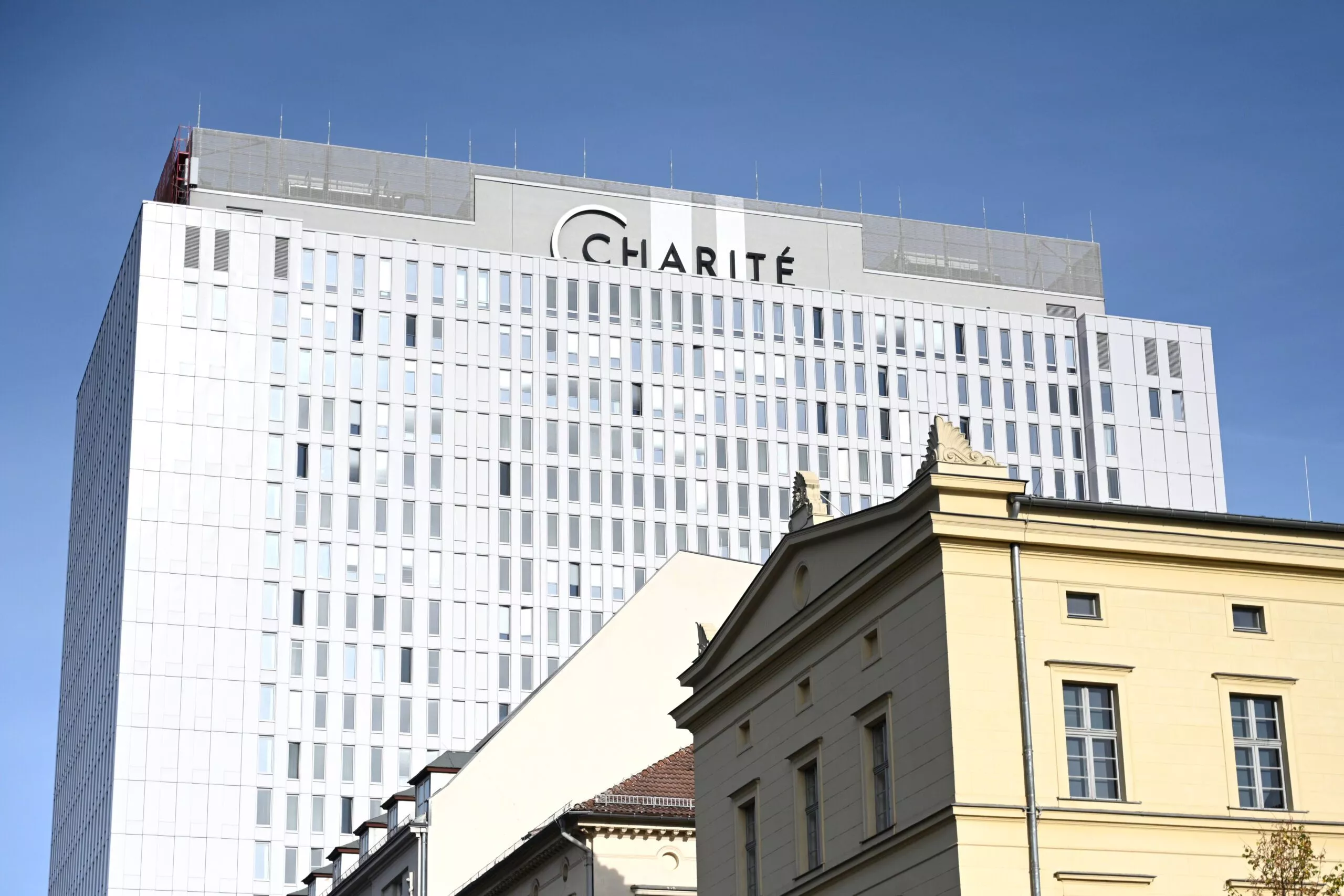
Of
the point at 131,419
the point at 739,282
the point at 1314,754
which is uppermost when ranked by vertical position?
the point at 739,282

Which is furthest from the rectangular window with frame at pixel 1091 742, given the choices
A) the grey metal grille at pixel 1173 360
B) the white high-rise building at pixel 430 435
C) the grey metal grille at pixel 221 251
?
the grey metal grille at pixel 1173 360

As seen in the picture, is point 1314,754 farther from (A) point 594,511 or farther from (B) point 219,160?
(B) point 219,160

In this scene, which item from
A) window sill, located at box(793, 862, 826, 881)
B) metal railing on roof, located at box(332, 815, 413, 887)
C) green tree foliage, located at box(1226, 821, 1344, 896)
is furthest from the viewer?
metal railing on roof, located at box(332, 815, 413, 887)

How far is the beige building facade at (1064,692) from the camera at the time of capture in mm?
35406

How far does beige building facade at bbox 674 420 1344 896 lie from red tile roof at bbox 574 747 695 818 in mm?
11340

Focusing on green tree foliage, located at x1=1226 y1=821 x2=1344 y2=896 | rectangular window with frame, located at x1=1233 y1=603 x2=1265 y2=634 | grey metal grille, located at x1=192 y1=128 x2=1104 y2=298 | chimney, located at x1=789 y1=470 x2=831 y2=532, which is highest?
grey metal grille, located at x1=192 y1=128 x2=1104 y2=298

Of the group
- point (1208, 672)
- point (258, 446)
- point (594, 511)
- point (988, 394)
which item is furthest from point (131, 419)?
point (1208, 672)

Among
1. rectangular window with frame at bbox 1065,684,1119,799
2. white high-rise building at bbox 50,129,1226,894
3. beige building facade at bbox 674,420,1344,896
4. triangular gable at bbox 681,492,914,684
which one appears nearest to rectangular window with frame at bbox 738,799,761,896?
beige building facade at bbox 674,420,1344,896

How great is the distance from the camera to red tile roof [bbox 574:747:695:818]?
51.3 m

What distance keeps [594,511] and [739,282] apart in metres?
19.6

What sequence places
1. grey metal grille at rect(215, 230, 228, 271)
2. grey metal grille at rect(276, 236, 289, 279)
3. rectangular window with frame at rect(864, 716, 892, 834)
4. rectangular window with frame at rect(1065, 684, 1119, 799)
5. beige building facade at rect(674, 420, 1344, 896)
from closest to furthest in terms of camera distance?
1. beige building facade at rect(674, 420, 1344, 896)
2. rectangular window with frame at rect(1065, 684, 1119, 799)
3. rectangular window with frame at rect(864, 716, 892, 834)
4. grey metal grille at rect(215, 230, 228, 271)
5. grey metal grille at rect(276, 236, 289, 279)

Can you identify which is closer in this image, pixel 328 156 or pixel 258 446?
pixel 258 446

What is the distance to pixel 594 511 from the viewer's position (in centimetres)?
13275

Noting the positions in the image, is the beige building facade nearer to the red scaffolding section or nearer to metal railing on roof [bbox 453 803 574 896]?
metal railing on roof [bbox 453 803 574 896]
